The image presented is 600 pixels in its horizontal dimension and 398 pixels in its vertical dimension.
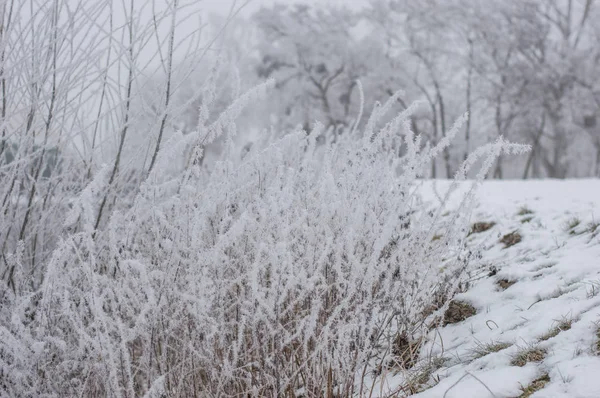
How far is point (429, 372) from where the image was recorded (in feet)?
7.82

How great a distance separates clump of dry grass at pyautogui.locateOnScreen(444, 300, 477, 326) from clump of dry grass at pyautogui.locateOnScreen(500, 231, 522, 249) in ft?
3.12

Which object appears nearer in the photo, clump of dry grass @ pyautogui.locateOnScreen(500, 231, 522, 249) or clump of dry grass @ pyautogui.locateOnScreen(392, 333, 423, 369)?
clump of dry grass @ pyautogui.locateOnScreen(392, 333, 423, 369)

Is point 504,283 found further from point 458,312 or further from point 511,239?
point 511,239

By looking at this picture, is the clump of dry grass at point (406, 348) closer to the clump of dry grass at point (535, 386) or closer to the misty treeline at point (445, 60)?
the clump of dry grass at point (535, 386)

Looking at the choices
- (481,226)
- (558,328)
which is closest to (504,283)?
(558,328)

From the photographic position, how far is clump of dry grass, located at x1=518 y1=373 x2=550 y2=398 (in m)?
1.92

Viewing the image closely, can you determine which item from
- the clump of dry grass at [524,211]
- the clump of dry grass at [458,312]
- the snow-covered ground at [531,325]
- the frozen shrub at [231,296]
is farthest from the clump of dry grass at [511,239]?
the frozen shrub at [231,296]

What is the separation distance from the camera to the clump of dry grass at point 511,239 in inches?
146

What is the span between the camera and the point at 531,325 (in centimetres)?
238

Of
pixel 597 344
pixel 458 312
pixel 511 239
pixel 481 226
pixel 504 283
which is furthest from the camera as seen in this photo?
pixel 481 226

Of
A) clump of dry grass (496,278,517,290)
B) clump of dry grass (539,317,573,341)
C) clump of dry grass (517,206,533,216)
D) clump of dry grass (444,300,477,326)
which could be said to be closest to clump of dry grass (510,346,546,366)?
clump of dry grass (539,317,573,341)

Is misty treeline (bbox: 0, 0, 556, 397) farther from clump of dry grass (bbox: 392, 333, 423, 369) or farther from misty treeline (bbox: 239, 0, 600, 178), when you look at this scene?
misty treeline (bbox: 239, 0, 600, 178)

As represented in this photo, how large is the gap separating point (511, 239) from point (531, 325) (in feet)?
4.91

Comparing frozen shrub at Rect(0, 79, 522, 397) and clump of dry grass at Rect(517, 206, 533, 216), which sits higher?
frozen shrub at Rect(0, 79, 522, 397)
